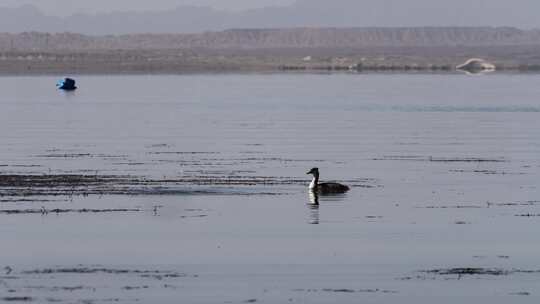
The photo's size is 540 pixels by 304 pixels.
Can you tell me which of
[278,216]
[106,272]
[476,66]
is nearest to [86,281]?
[106,272]

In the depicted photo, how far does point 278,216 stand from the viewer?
2989 centimetres

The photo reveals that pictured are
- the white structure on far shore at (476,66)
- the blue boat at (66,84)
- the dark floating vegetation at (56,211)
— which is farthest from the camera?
the white structure on far shore at (476,66)

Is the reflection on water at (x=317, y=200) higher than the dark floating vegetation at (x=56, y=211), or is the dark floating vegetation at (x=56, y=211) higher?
the reflection on water at (x=317, y=200)

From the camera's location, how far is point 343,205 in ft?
105

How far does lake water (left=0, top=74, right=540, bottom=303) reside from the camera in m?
22.1

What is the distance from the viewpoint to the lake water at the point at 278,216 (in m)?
22.1

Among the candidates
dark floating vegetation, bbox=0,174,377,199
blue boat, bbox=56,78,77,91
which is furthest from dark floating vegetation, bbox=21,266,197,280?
blue boat, bbox=56,78,77,91

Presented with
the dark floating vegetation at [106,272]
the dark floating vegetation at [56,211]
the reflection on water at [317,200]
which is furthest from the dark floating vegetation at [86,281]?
the reflection on water at [317,200]

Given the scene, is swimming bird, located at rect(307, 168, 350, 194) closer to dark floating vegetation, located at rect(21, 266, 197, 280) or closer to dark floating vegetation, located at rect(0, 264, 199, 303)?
dark floating vegetation, located at rect(0, 264, 199, 303)

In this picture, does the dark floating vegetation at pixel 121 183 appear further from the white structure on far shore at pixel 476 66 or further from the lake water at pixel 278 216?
the white structure on far shore at pixel 476 66

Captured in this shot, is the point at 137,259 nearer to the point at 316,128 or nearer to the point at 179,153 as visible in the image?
the point at 179,153

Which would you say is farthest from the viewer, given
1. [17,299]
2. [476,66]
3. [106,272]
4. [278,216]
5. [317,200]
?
[476,66]

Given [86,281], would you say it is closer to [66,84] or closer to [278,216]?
[278,216]

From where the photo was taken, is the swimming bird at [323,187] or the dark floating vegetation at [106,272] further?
the swimming bird at [323,187]
